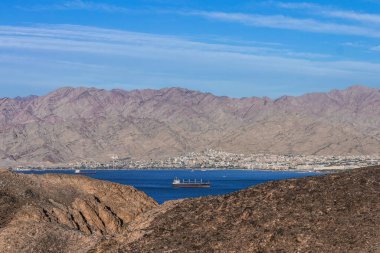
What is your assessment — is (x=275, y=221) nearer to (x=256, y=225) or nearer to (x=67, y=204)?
(x=256, y=225)

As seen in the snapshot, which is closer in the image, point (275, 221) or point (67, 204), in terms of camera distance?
point (275, 221)

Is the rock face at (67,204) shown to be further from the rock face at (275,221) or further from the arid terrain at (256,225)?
the rock face at (275,221)

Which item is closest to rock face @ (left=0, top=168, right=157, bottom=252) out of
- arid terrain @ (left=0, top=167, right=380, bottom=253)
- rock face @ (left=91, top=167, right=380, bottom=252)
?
arid terrain @ (left=0, top=167, right=380, bottom=253)

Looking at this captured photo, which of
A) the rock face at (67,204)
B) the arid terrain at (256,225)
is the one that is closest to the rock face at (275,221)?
the arid terrain at (256,225)

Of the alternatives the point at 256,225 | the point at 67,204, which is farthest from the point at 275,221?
the point at 67,204

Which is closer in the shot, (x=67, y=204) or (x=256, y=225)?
(x=256, y=225)

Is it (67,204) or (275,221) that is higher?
(275,221)
